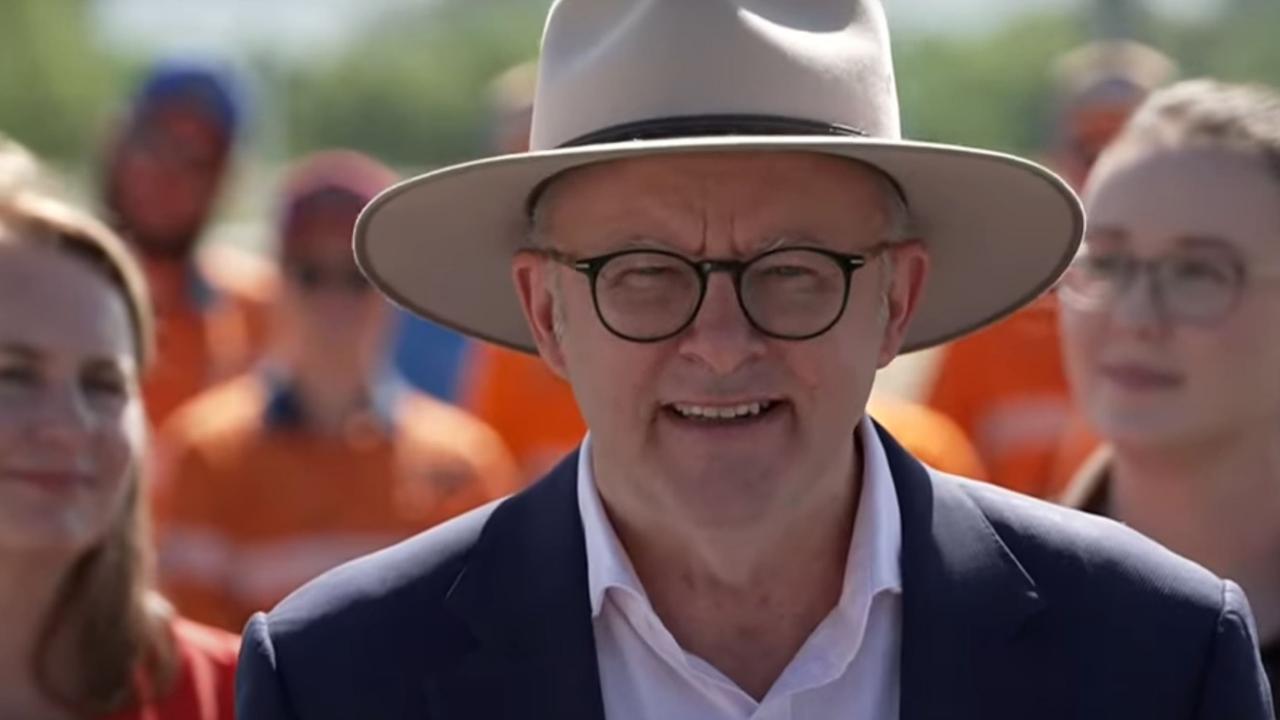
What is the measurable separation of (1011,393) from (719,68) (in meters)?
3.51

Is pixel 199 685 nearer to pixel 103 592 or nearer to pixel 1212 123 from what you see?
pixel 103 592

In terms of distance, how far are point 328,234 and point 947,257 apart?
11.3 feet

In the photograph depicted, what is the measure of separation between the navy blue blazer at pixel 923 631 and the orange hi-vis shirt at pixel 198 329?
12.6 ft

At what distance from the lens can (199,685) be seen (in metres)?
4.35

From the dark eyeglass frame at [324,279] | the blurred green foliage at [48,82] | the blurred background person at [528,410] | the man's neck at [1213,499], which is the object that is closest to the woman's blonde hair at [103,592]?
the man's neck at [1213,499]

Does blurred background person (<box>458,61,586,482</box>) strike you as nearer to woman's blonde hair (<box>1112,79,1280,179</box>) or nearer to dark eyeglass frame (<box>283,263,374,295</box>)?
dark eyeglass frame (<box>283,263,374,295</box>)

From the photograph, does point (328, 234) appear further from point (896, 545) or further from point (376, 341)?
point (896, 545)

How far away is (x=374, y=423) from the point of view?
21.6 feet

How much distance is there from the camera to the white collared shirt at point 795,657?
3.31 metres

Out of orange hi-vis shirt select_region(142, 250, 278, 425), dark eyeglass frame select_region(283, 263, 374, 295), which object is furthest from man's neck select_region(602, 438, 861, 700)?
orange hi-vis shirt select_region(142, 250, 278, 425)

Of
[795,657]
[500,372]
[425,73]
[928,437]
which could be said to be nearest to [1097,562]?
[795,657]

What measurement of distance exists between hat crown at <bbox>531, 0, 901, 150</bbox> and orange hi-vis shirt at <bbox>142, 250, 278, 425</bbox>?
13.0ft

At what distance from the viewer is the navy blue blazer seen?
328 cm

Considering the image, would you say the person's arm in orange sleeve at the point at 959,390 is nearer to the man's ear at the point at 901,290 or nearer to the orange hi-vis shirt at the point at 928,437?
the orange hi-vis shirt at the point at 928,437
